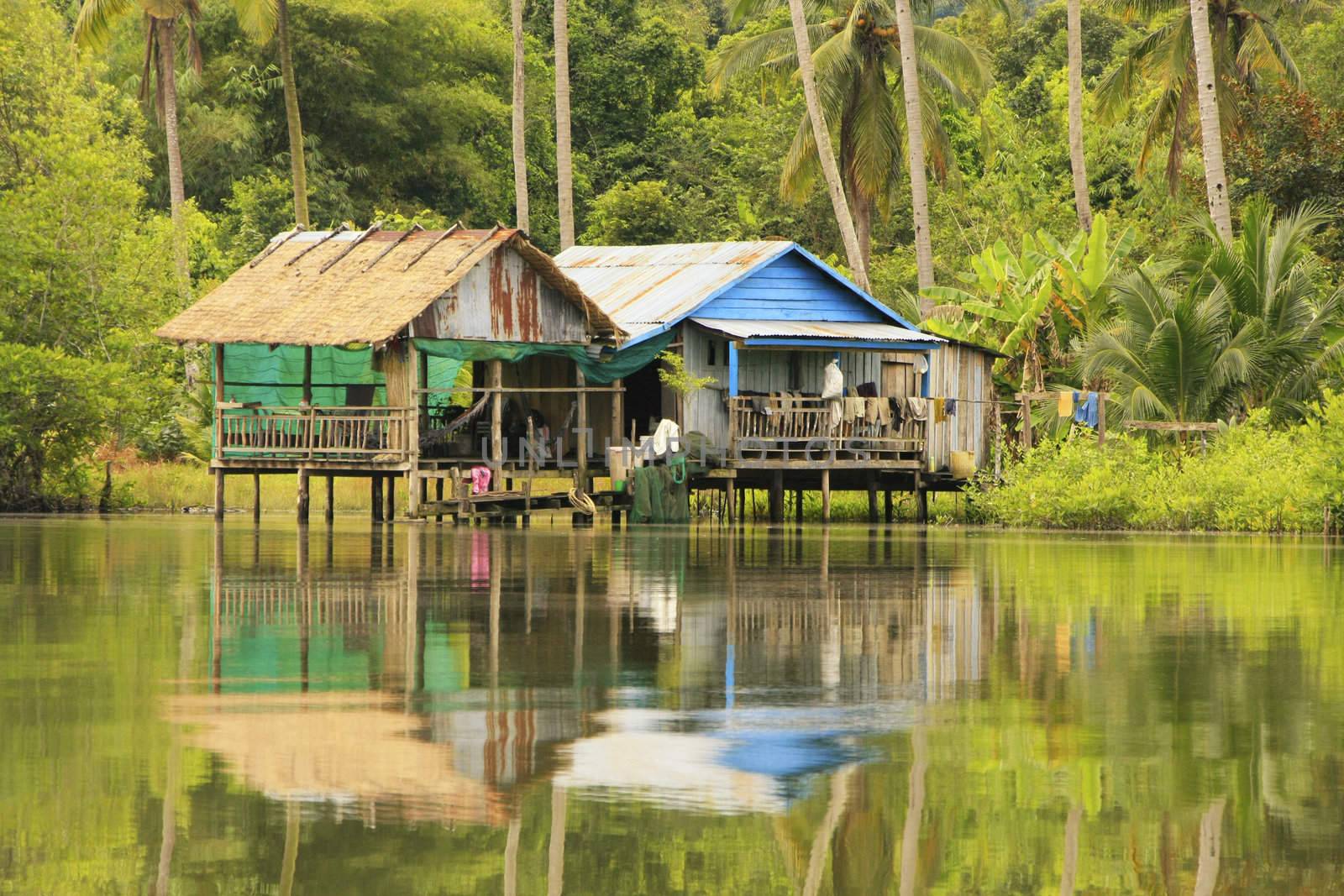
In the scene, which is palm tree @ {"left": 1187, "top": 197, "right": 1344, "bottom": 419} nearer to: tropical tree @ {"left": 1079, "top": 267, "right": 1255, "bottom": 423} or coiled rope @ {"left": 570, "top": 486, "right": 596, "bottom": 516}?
tropical tree @ {"left": 1079, "top": 267, "right": 1255, "bottom": 423}

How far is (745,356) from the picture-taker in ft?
115

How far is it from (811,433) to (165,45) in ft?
64.3

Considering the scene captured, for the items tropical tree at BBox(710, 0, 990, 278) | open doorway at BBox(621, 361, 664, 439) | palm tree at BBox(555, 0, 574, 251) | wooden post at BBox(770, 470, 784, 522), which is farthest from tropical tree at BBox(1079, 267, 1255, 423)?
palm tree at BBox(555, 0, 574, 251)

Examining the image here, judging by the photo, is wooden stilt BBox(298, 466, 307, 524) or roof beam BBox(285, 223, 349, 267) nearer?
wooden stilt BBox(298, 466, 307, 524)

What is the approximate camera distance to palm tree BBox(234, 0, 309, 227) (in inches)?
1636

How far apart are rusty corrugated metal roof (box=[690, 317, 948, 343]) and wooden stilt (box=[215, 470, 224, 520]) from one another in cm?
772

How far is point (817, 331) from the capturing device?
3388 cm

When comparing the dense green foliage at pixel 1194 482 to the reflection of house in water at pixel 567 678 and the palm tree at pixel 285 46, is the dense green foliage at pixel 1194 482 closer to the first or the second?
the reflection of house in water at pixel 567 678

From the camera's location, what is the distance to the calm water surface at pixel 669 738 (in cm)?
651

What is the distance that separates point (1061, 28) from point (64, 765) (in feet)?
172

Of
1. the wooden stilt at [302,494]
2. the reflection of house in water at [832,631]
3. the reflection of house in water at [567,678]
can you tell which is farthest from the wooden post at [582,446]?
the reflection of house in water at [567,678]

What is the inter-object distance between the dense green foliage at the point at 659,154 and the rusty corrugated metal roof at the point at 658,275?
4249 mm

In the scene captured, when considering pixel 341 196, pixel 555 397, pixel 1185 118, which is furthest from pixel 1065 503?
pixel 341 196

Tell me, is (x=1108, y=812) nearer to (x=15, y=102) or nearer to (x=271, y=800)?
(x=271, y=800)
